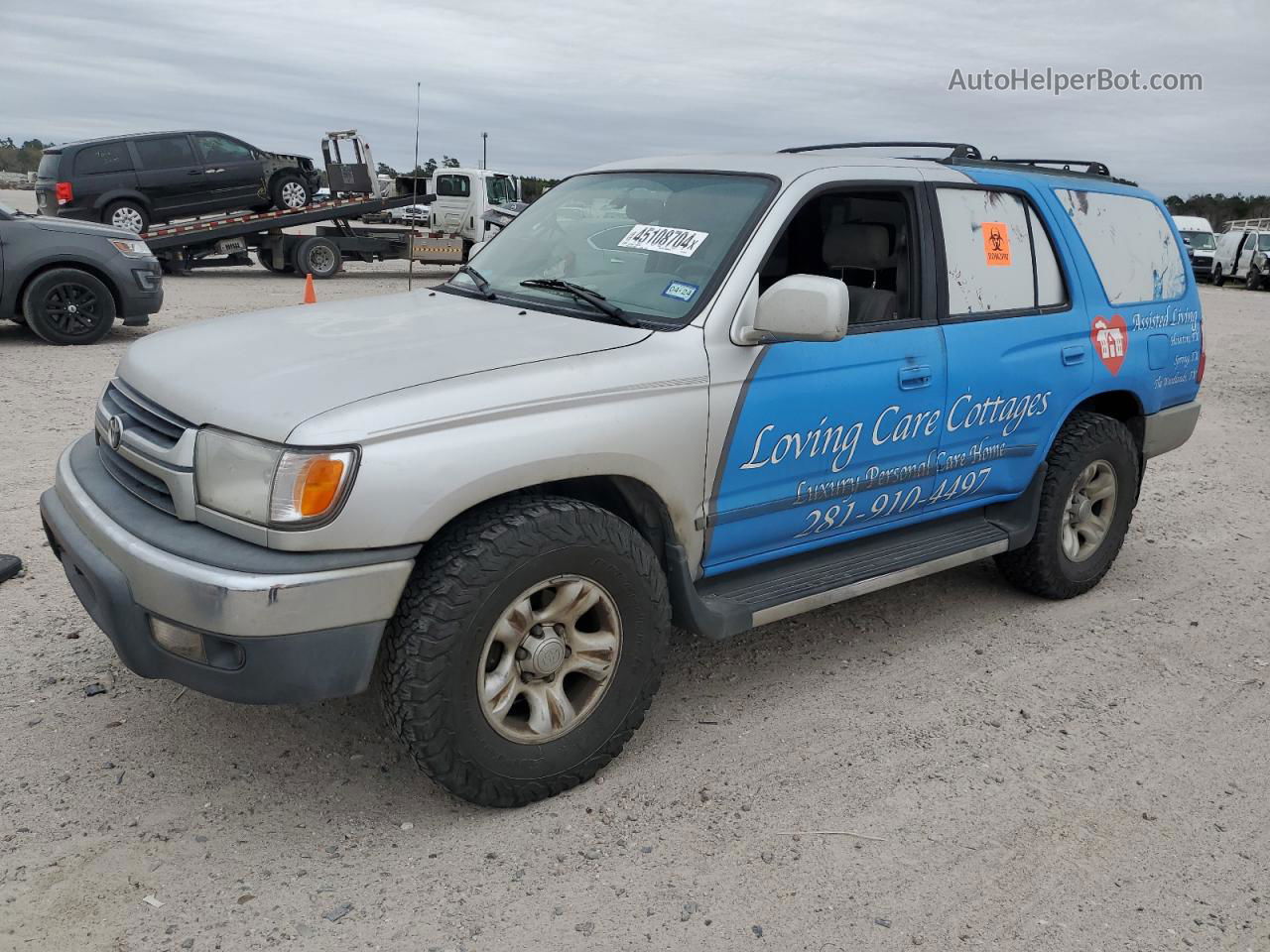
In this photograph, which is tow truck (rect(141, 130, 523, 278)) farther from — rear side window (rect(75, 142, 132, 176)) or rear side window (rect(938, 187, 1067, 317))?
rear side window (rect(938, 187, 1067, 317))

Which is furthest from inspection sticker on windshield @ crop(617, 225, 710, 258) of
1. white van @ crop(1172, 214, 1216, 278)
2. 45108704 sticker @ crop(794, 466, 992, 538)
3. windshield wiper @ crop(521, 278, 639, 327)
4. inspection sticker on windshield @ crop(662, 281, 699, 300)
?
white van @ crop(1172, 214, 1216, 278)

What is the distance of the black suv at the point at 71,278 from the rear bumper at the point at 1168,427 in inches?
362

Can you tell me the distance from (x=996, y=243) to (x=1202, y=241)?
3070 cm

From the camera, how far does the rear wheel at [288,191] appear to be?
1917 centimetres

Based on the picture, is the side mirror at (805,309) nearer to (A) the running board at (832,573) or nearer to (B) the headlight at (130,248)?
(A) the running board at (832,573)

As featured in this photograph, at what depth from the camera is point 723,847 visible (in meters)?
3.04

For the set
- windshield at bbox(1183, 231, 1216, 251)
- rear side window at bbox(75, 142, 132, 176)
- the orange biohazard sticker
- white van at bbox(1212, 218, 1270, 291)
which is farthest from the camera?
windshield at bbox(1183, 231, 1216, 251)

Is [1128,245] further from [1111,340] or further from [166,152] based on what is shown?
[166,152]

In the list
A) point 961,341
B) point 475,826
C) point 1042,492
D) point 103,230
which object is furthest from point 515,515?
point 103,230

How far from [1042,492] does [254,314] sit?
10.7ft

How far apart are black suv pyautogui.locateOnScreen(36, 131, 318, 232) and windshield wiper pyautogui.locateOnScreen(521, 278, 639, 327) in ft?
51.3

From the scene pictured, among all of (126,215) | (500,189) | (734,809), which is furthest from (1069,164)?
(500,189)

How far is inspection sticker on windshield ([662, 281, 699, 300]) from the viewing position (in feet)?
11.5

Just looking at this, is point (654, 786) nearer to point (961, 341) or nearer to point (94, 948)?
point (94, 948)
